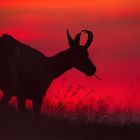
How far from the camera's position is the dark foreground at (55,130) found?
356 inches

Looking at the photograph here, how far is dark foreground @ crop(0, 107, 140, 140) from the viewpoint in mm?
9031

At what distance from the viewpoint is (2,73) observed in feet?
37.4

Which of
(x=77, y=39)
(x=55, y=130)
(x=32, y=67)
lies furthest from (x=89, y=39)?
(x=55, y=130)

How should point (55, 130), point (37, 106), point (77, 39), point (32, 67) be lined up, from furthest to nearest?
point (77, 39)
point (32, 67)
point (37, 106)
point (55, 130)

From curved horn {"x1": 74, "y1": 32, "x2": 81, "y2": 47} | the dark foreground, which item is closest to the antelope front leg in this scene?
the dark foreground

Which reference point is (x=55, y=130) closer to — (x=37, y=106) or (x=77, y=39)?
(x=37, y=106)

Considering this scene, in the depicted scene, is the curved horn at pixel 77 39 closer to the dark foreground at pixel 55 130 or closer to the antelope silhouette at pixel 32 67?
the antelope silhouette at pixel 32 67

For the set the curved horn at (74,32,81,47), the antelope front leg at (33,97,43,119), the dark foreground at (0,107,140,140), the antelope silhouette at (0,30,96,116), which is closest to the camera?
the dark foreground at (0,107,140,140)

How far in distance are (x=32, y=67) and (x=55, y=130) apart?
317cm

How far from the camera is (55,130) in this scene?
1005 cm

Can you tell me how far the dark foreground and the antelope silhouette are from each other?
0.66 metres

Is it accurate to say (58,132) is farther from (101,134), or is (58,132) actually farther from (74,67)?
(74,67)

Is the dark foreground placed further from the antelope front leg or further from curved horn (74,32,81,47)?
curved horn (74,32,81,47)

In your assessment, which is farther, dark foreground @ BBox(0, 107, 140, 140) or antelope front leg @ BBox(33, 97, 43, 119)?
antelope front leg @ BBox(33, 97, 43, 119)
